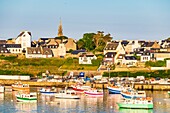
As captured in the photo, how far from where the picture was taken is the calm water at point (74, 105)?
165 ft

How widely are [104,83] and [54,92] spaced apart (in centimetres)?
1163

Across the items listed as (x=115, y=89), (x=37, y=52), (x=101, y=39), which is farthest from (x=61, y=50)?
(x=115, y=89)

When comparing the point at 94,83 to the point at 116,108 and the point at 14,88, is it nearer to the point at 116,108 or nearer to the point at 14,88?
the point at 14,88

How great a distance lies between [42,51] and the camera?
98.6m

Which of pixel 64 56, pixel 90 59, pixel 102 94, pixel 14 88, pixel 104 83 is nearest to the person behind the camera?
pixel 102 94

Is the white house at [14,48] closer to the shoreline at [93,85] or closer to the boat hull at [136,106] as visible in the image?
the shoreline at [93,85]

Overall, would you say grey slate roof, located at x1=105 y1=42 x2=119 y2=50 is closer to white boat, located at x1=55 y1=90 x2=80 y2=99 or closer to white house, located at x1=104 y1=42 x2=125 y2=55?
white house, located at x1=104 y1=42 x2=125 y2=55

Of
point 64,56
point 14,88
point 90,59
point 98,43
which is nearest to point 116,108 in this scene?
point 14,88

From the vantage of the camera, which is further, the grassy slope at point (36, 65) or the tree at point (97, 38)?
the tree at point (97, 38)

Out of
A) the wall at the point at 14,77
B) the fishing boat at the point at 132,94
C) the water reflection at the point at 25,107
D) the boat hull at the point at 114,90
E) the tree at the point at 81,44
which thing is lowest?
the water reflection at the point at 25,107

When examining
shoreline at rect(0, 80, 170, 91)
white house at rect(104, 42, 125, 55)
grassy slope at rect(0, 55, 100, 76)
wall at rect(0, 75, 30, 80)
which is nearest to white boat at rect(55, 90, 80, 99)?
shoreline at rect(0, 80, 170, 91)

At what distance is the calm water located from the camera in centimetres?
5034

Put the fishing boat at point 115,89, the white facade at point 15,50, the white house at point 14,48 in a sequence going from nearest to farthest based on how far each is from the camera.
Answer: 1. the fishing boat at point 115,89
2. the white facade at point 15,50
3. the white house at point 14,48

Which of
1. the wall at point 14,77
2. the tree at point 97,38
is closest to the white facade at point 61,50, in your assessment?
the tree at point 97,38
